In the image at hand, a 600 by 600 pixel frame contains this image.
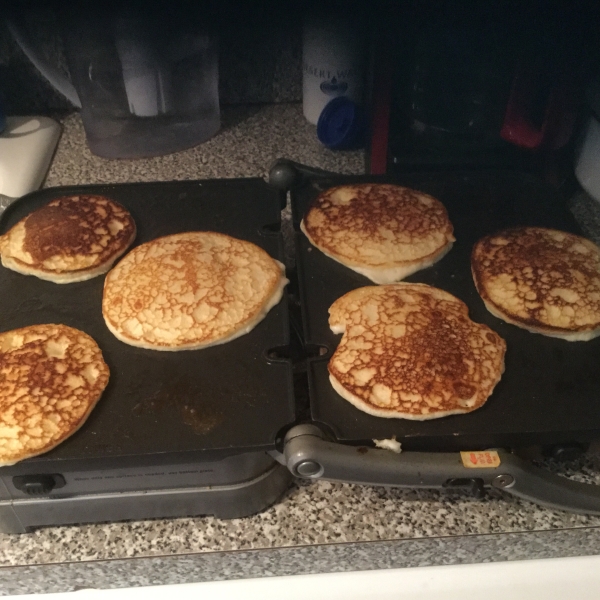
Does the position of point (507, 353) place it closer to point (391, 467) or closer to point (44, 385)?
point (391, 467)

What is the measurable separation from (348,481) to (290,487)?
0.51 feet

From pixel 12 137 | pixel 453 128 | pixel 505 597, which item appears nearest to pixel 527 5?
pixel 453 128

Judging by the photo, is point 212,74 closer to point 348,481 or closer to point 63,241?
point 63,241

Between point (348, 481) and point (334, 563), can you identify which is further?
point (334, 563)

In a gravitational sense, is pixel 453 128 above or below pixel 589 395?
above

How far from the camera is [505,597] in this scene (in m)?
0.78

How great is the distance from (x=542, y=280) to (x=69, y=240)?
72cm

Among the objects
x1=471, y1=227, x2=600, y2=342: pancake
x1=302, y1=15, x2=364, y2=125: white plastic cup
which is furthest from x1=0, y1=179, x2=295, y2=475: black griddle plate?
x1=302, y1=15, x2=364, y2=125: white plastic cup

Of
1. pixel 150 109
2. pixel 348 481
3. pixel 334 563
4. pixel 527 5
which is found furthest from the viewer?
pixel 150 109

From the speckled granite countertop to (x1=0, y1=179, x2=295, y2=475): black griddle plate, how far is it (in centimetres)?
15

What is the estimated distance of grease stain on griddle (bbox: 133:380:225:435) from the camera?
69 centimetres

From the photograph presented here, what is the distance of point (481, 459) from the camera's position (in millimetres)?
671

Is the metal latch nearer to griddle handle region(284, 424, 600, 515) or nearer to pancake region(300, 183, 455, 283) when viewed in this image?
griddle handle region(284, 424, 600, 515)

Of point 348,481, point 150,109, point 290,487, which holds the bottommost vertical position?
point 290,487
